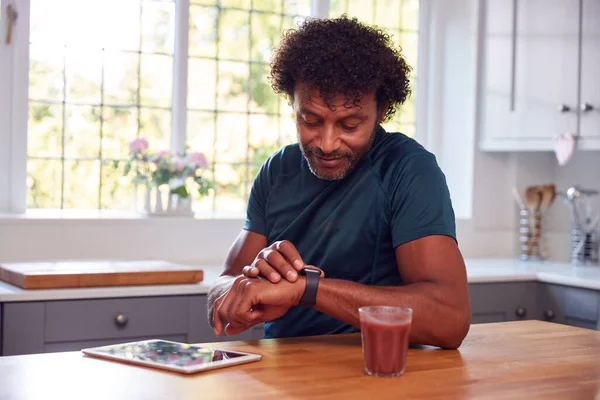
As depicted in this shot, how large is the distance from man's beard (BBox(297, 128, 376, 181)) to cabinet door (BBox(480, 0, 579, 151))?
1893 millimetres

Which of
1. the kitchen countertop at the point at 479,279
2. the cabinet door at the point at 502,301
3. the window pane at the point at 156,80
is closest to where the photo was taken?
the kitchen countertop at the point at 479,279

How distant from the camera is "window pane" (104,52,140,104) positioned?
3.73 meters

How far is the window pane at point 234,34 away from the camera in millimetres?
3951

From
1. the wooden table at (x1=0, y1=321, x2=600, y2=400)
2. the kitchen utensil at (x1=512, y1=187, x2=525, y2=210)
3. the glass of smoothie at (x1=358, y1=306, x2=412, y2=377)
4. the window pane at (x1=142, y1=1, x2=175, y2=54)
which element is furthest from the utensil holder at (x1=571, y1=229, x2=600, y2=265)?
the glass of smoothie at (x1=358, y1=306, x2=412, y2=377)

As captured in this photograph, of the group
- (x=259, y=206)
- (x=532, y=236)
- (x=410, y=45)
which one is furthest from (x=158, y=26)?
(x=532, y=236)

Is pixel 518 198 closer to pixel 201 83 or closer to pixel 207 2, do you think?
pixel 201 83

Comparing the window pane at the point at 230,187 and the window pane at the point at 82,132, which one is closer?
the window pane at the point at 82,132

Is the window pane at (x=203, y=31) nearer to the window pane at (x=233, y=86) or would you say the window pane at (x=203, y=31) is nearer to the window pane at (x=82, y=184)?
the window pane at (x=233, y=86)

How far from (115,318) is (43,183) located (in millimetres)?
1042

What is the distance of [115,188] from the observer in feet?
12.3

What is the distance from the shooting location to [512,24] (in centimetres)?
398

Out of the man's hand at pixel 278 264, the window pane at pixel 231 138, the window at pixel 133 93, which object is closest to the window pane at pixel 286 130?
the window at pixel 133 93

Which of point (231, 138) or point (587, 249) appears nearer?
point (587, 249)

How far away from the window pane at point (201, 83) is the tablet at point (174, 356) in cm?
236
